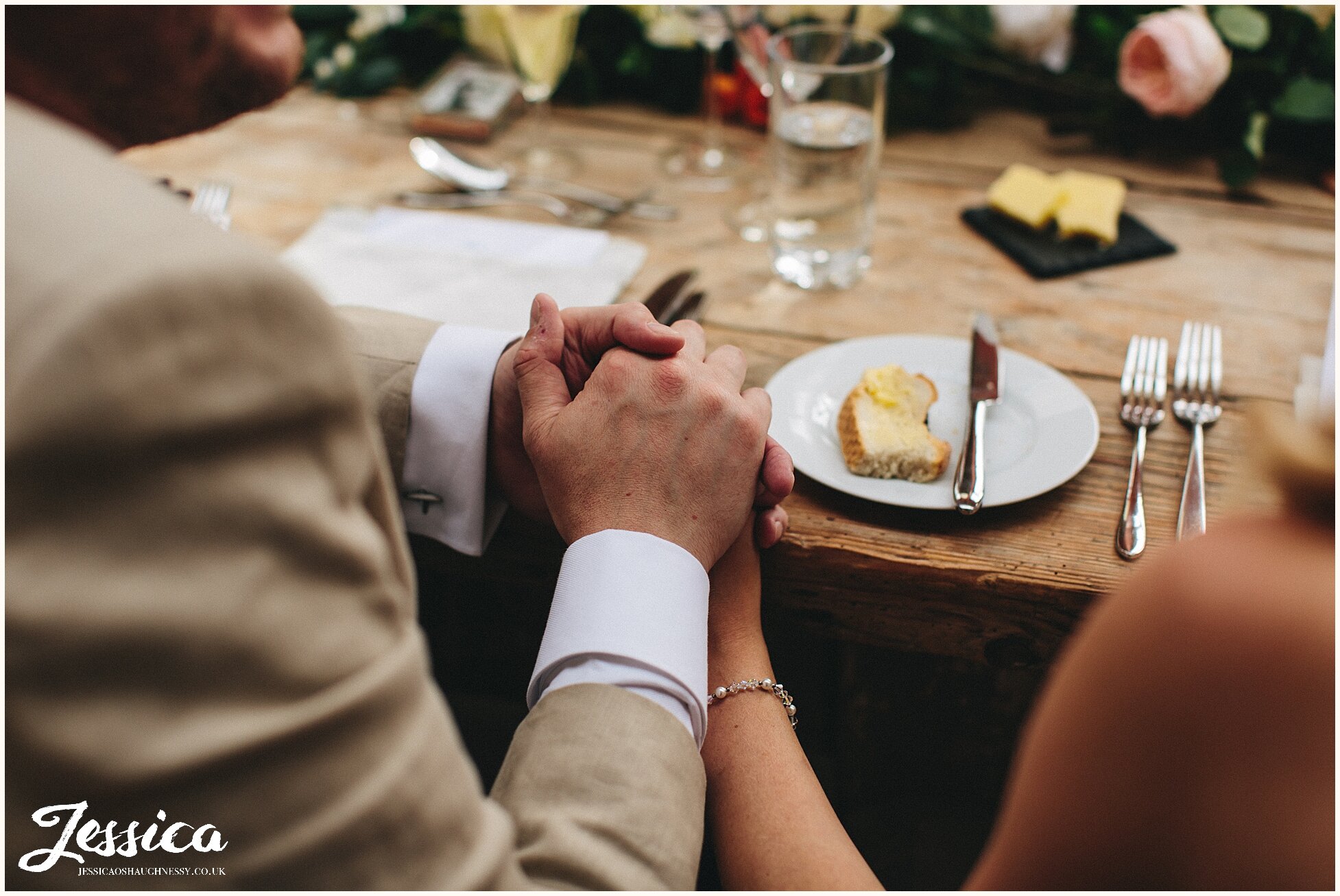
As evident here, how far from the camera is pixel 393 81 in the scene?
1.73 meters

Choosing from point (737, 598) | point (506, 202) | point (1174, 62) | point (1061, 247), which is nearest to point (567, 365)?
point (737, 598)

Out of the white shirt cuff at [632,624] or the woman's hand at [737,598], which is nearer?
the white shirt cuff at [632,624]

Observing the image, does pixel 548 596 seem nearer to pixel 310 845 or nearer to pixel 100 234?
pixel 310 845

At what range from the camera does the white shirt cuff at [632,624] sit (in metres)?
0.62

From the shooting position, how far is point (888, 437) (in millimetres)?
789

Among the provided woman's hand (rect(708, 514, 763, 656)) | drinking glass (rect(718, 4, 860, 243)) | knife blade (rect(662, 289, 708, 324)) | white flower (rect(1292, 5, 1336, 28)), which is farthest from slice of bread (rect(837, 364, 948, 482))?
white flower (rect(1292, 5, 1336, 28))

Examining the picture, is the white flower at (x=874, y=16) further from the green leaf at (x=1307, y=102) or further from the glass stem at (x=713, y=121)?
the green leaf at (x=1307, y=102)

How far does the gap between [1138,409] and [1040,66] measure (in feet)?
3.07

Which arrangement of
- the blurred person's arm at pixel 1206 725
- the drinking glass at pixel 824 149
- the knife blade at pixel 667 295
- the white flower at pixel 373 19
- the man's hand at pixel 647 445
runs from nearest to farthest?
the blurred person's arm at pixel 1206 725, the man's hand at pixel 647 445, the knife blade at pixel 667 295, the drinking glass at pixel 824 149, the white flower at pixel 373 19

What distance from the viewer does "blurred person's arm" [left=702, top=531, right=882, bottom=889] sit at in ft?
1.99

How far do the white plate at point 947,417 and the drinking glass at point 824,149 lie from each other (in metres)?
0.22

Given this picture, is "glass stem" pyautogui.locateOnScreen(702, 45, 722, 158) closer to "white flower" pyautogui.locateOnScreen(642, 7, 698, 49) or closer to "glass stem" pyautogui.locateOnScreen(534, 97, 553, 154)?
"white flower" pyautogui.locateOnScreen(642, 7, 698, 49)

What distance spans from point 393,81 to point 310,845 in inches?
63.4

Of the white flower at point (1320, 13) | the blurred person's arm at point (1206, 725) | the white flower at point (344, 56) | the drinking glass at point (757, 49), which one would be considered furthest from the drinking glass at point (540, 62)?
the blurred person's arm at point (1206, 725)
